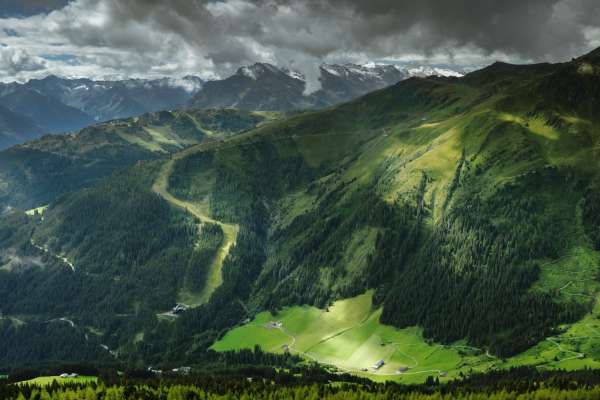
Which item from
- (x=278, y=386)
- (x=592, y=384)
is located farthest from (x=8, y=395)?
(x=592, y=384)

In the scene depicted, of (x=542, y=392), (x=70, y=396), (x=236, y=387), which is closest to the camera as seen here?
(x=542, y=392)

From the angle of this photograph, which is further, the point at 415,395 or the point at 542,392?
the point at 415,395

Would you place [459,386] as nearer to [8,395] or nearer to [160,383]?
[160,383]

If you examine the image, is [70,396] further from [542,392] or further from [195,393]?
[542,392]

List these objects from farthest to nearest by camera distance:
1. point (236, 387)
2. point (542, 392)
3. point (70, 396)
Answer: point (236, 387)
point (70, 396)
point (542, 392)

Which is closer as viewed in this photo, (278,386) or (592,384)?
(592,384)

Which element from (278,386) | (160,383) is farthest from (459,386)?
(160,383)

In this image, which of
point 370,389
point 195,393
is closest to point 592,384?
point 370,389
